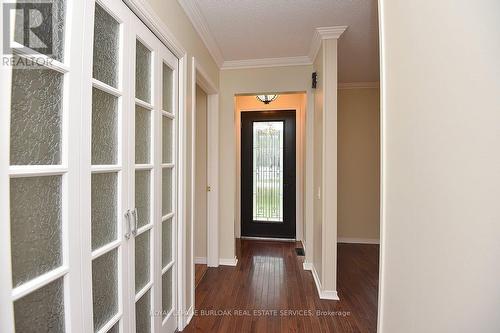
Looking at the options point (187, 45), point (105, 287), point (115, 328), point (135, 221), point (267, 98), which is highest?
point (267, 98)

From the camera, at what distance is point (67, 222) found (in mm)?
860

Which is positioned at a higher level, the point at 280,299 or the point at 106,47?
the point at 106,47

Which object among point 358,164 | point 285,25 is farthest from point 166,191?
point 358,164

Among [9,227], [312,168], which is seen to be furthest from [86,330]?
[312,168]

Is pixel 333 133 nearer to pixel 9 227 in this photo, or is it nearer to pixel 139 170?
pixel 139 170

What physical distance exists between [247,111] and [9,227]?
3.76m

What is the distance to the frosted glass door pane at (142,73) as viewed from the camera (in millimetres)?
1336

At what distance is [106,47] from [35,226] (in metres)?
0.84

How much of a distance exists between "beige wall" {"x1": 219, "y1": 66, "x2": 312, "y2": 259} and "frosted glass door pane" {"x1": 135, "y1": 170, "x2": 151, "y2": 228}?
65.2 inches

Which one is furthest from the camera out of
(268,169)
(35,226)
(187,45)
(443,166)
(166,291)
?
(268,169)

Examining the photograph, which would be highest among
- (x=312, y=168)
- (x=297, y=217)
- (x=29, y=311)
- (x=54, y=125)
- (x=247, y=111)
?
(x=247, y=111)

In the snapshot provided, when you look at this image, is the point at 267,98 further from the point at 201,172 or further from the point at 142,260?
the point at 142,260

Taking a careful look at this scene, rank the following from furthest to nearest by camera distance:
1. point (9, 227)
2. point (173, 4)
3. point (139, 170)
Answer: point (173, 4), point (139, 170), point (9, 227)

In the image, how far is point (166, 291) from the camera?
1.69m
